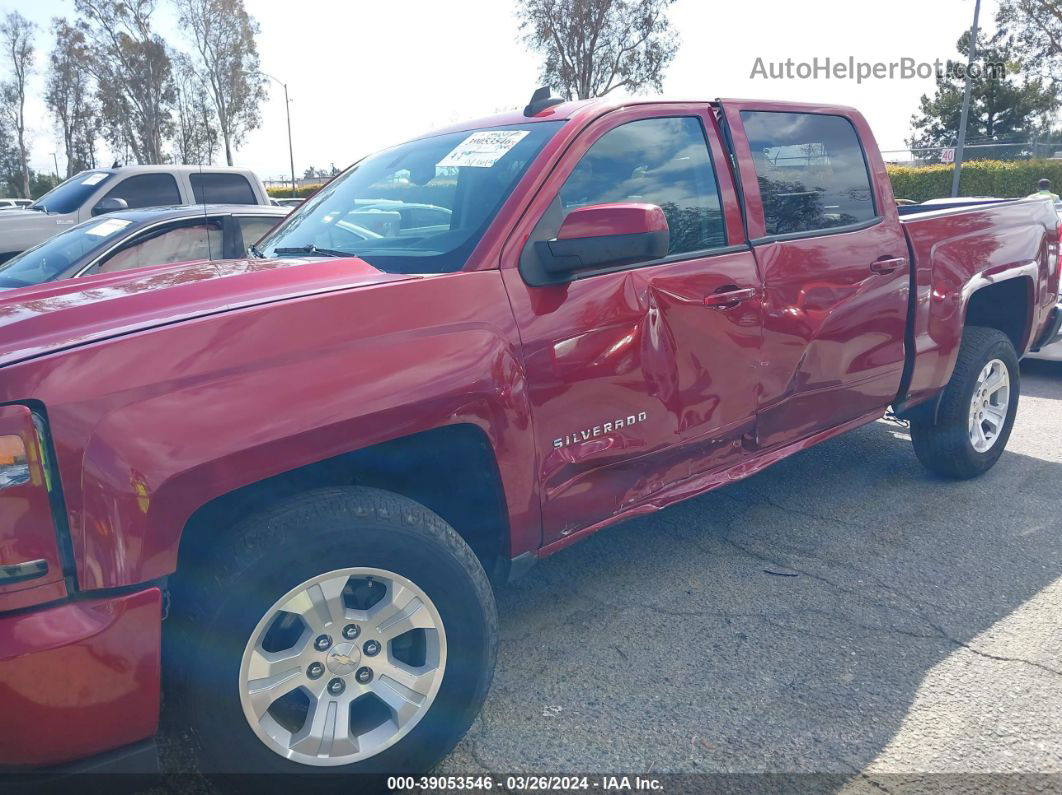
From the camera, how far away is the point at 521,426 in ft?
7.73

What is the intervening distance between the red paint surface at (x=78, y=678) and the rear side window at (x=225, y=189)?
28.8 feet

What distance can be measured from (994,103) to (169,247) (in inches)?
1870

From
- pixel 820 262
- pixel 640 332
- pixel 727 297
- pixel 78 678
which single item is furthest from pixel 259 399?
pixel 820 262

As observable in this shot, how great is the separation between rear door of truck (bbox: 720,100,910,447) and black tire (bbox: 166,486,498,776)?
1.57m

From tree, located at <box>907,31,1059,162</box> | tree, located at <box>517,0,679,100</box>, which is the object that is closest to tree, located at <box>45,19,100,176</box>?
tree, located at <box>517,0,679,100</box>

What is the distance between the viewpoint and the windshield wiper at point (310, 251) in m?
2.78

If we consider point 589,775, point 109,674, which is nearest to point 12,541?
point 109,674

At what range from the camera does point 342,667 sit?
2076mm

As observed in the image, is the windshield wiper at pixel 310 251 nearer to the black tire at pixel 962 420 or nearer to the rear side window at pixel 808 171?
the rear side window at pixel 808 171

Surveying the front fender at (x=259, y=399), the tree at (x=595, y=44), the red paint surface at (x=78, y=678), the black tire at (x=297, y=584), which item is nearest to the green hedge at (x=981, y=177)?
the tree at (x=595, y=44)

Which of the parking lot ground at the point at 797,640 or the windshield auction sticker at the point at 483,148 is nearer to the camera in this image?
the parking lot ground at the point at 797,640

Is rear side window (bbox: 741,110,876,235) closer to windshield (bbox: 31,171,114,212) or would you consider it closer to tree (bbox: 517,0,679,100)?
windshield (bbox: 31,171,114,212)

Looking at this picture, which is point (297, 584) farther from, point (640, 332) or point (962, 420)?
point (962, 420)

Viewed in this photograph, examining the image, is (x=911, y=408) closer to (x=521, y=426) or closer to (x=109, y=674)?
(x=521, y=426)
